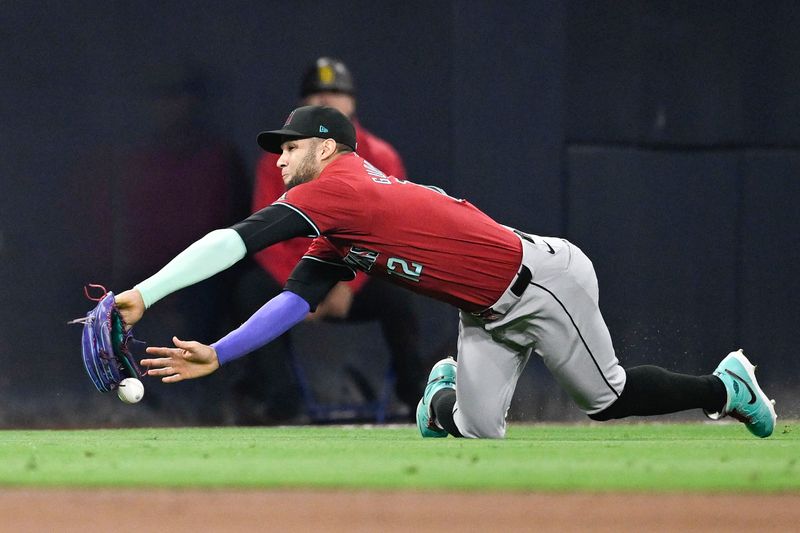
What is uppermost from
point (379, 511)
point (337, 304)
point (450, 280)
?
point (450, 280)

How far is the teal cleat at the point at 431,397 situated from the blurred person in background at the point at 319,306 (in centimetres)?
136

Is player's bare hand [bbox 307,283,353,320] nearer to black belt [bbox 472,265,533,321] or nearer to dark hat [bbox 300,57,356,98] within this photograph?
dark hat [bbox 300,57,356,98]

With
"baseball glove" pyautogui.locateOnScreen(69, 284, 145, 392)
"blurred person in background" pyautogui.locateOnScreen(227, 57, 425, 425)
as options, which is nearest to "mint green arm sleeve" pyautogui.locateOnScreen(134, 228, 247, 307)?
"baseball glove" pyautogui.locateOnScreen(69, 284, 145, 392)

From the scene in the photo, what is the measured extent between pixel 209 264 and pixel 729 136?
391 centimetres

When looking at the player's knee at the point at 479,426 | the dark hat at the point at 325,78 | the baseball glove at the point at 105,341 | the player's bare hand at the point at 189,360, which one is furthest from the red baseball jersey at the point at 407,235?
the dark hat at the point at 325,78

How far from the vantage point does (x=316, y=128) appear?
4.27 m

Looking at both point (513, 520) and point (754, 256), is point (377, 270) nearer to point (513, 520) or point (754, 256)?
point (513, 520)

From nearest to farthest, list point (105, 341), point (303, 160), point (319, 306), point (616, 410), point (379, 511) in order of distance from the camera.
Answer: point (379, 511), point (105, 341), point (303, 160), point (616, 410), point (319, 306)

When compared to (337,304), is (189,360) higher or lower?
higher

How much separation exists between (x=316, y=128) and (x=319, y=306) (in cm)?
229

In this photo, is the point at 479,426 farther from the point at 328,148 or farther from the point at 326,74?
the point at 326,74

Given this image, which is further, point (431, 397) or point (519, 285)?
point (431, 397)

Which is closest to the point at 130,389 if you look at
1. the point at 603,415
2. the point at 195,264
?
the point at 195,264

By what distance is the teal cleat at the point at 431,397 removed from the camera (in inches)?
196
